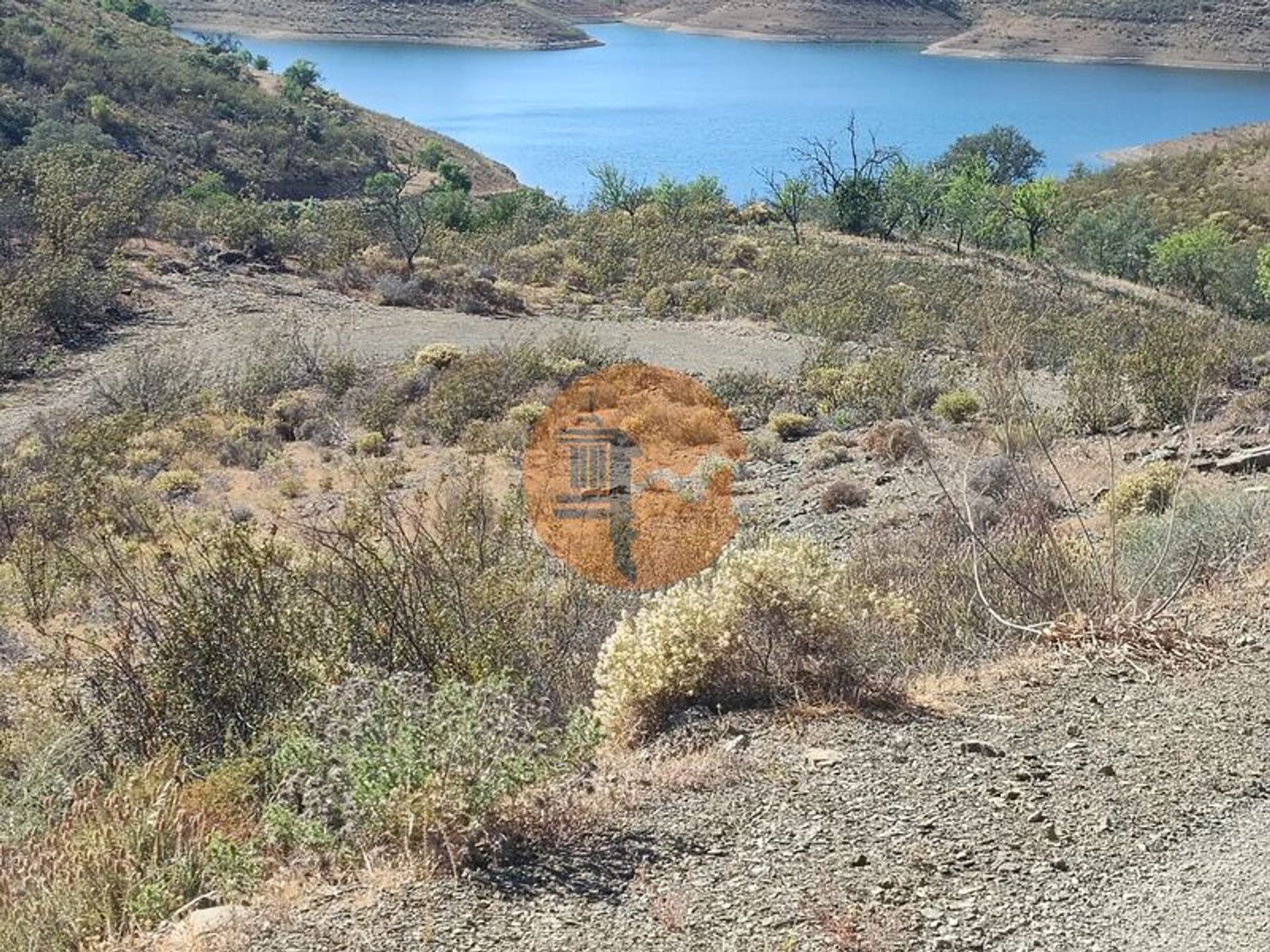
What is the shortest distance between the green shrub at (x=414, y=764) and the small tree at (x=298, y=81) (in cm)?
4848

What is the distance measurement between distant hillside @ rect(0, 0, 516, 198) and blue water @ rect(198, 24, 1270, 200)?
8.99 m

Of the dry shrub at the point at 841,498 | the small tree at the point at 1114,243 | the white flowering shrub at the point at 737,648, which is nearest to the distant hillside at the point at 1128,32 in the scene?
the small tree at the point at 1114,243

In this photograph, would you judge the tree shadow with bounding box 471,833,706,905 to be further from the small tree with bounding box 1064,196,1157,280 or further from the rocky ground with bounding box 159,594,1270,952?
the small tree with bounding box 1064,196,1157,280

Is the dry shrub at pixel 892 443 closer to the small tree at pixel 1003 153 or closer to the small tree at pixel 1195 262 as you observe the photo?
the small tree at pixel 1195 262

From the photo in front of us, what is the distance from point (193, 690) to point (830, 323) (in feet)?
50.1

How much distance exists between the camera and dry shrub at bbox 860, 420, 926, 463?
1281cm

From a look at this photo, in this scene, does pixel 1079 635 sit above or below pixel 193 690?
above

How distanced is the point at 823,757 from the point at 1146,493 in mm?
5557

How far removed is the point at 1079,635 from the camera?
521 cm

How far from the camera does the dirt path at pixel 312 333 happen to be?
17.1 m

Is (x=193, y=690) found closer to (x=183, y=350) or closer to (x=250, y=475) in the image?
(x=250, y=475)

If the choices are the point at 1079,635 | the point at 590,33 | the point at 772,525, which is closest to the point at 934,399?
the point at 772,525

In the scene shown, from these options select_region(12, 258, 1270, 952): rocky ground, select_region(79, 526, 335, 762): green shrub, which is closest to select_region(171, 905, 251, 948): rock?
select_region(12, 258, 1270, 952): rocky ground

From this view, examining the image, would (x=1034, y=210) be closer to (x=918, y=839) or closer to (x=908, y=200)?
(x=908, y=200)
